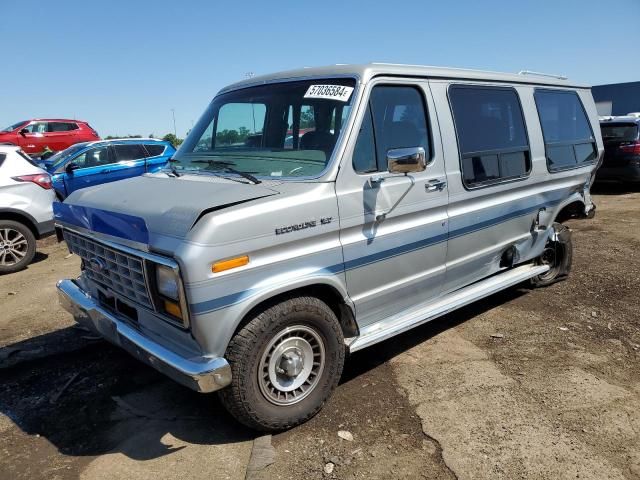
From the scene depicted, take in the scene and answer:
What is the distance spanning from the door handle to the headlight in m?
1.96

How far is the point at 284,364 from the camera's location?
3078mm

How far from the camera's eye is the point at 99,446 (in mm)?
→ 3094

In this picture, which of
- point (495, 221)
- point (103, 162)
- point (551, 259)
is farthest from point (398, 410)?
point (103, 162)

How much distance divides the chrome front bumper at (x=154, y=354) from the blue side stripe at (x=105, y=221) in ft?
1.88

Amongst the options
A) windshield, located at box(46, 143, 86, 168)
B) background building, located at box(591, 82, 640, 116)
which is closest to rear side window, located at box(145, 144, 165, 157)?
windshield, located at box(46, 143, 86, 168)

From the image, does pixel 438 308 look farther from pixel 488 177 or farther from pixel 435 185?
pixel 488 177

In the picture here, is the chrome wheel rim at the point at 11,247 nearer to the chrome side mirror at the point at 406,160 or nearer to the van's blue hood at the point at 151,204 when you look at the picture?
the van's blue hood at the point at 151,204

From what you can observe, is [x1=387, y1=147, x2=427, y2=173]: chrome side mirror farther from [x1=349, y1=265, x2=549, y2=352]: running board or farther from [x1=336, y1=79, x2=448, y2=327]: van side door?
[x1=349, y1=265, x2=549, y2=352]: running board

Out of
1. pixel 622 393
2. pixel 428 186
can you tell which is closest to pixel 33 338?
pixel 428 186

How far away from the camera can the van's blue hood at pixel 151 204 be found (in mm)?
2711

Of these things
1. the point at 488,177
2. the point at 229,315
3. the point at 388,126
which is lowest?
the point at 229,315

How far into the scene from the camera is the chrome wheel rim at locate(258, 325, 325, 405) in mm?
2998

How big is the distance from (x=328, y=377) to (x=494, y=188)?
224cm

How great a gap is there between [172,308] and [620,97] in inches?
1695
